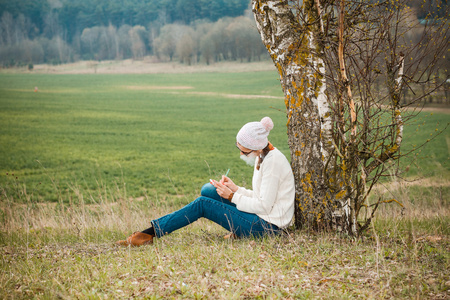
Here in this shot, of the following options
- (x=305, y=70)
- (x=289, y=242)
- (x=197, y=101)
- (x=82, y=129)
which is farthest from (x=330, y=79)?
(x=197, y=101)

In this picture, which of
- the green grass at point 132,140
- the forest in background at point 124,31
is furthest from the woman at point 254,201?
the forest in background at point 124,31

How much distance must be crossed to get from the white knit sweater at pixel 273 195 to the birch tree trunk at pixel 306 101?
0.82 ft

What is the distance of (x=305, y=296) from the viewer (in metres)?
2.98

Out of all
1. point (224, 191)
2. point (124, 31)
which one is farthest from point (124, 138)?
point (124, 31)

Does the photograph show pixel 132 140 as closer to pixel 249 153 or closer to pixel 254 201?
pixel 249 153

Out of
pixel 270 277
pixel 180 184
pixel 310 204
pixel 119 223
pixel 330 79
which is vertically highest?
pixel 330 79

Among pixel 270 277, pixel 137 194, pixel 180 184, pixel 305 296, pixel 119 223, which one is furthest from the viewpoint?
pixel 180 184

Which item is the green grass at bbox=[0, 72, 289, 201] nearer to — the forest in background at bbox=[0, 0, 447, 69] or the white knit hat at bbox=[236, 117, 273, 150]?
the white knit hat at bbox=[236, 117, 273, 150]

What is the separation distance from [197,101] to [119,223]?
36058 mm

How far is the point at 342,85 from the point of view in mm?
3973

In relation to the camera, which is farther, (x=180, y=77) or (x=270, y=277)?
(x=180, y=77)

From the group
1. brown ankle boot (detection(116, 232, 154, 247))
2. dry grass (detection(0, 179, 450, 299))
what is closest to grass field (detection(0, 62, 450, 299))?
dry grass (detection(0, 179, 450, 299))

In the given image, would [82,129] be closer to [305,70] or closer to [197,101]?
[197,101]

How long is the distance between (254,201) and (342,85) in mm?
1513
